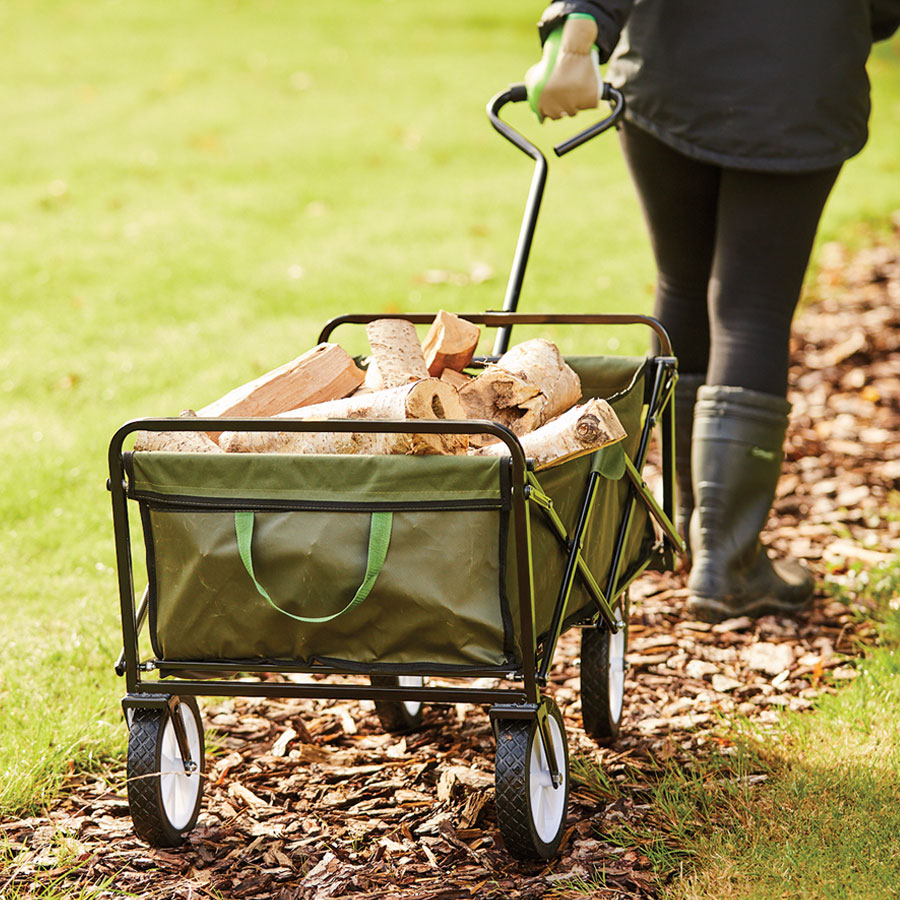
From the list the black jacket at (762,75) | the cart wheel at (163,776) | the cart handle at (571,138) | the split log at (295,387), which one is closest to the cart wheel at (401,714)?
the cart wheel at (163,776)

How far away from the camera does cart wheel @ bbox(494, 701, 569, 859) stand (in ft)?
6.68

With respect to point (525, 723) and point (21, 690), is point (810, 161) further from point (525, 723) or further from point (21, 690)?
point (21, 690)

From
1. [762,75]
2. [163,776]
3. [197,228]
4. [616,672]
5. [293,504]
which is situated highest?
[762,75]

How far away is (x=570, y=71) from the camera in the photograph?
9.14 feet

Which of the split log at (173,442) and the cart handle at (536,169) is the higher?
the cart handle at (536,169)

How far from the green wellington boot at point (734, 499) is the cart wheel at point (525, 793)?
1108mm

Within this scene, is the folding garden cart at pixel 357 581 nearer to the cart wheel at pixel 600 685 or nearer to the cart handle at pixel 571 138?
the cart wheel at pixel 600 685

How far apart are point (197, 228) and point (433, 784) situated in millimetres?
4577

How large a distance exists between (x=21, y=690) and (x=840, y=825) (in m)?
1.76

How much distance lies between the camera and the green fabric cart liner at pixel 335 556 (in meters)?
1.96

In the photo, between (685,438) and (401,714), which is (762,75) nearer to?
(685,438)

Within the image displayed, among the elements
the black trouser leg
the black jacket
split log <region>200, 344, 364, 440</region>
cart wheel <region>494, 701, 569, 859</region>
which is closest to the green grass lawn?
split log <region>200, 344, 364, 440</region>

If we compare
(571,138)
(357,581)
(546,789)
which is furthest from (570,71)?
(546,789)

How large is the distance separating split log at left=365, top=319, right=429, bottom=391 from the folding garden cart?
38 cm
